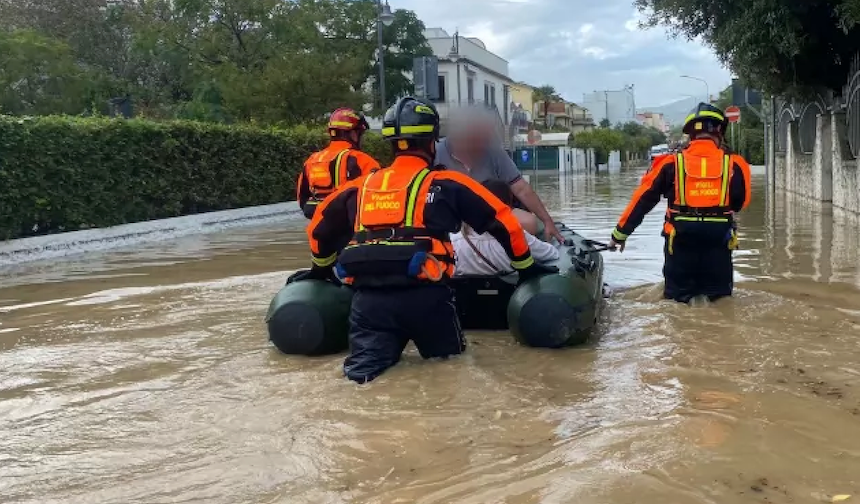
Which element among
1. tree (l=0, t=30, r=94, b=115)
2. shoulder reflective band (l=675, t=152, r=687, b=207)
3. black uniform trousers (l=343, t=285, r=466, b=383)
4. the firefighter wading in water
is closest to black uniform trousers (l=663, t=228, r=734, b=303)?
the firefighter wading in water

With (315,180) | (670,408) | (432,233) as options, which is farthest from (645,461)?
(315,180)

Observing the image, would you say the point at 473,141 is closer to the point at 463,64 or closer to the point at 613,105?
the point at 463,64

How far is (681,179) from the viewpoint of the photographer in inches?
245

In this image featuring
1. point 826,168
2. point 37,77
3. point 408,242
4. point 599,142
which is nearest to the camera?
point 408,242

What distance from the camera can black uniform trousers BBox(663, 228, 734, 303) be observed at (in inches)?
251

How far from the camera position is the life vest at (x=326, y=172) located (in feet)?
23.8

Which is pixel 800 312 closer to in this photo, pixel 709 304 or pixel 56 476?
pixel 709 304

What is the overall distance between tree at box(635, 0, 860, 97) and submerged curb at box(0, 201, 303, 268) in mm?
9370

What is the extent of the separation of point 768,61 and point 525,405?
11.9 metres

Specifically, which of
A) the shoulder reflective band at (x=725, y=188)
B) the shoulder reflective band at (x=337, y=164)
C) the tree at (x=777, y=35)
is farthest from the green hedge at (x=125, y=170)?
the tree at (x=777, y=35)

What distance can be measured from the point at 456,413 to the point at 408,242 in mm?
967

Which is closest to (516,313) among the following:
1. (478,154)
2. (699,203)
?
(478,154)

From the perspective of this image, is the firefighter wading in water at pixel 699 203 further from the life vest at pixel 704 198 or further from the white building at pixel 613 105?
the white building at pixel 613 105

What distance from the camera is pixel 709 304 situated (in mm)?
6441
